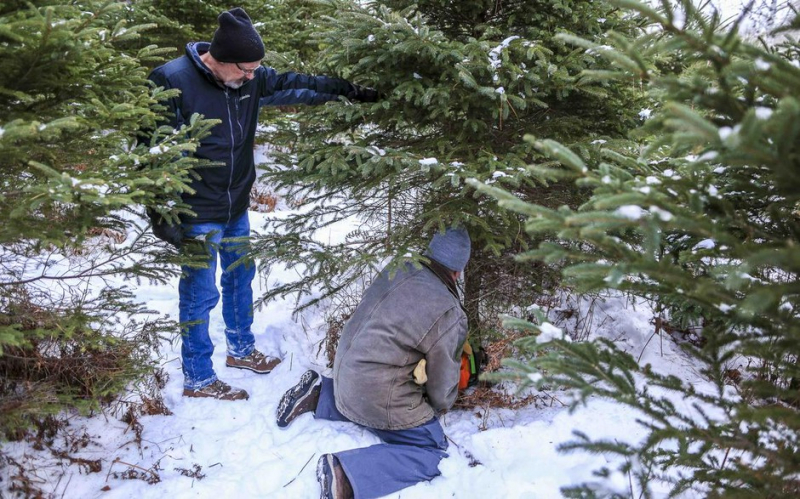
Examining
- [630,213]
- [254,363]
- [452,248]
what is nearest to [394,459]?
[452,248]

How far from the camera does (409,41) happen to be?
11.5ft

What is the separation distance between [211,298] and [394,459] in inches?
77.2

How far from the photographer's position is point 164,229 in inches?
144

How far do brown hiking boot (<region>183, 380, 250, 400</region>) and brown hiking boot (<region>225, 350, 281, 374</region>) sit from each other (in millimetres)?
385

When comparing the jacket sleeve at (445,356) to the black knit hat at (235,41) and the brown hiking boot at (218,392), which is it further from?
the black knit hat at (235,41)

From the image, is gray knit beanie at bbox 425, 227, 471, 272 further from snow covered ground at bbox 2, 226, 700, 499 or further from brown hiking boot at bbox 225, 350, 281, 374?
brown hiking boot at bbox 225, 350, 281, 374

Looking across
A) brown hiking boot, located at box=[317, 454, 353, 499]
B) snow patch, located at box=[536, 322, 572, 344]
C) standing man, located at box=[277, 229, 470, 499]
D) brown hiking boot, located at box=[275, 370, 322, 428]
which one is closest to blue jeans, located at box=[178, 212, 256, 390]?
brown hiking boot, located at box=[275, 370, 322, 428]

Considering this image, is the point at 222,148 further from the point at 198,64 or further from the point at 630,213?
the point at 630,213

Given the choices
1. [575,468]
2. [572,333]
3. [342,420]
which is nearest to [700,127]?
[575,468]

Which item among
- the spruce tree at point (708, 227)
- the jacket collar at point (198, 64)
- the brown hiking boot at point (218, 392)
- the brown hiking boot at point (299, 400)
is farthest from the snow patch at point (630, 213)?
the brown hiking boot at point (218, 392)

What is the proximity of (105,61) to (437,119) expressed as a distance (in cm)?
236

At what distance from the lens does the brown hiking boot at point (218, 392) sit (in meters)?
4.37

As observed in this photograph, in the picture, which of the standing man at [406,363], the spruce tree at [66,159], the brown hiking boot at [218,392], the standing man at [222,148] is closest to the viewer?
the spruce tree at [66,159]

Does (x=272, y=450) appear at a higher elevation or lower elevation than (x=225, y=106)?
lower
